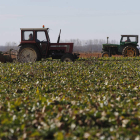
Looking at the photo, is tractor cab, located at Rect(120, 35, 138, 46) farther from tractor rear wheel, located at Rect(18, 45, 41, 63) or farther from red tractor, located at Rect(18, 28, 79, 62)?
tractor rear wheel, located at Rect(18, 45, 41, 63)

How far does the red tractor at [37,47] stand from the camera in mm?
14641

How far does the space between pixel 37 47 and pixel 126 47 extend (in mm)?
10009

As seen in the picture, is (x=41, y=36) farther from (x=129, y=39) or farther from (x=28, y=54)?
(x=129, y=39)

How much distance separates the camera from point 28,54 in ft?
48.9

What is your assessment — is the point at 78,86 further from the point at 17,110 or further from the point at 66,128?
the point at 66,128

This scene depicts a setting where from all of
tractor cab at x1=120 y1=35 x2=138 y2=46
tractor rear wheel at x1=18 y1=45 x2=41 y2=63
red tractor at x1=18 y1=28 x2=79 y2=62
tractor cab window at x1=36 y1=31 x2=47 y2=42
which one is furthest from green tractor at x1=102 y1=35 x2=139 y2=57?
tractor rear wheel at x1=18 y1=45 x2=41 y2=63

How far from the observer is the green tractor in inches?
841

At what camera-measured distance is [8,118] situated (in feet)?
13.9

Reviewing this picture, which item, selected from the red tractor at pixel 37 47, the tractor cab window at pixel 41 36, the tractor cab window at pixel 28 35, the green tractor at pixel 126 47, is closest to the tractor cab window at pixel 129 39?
the green tractor at pixel 126 47

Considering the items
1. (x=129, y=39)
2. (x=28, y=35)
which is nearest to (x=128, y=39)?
(x=129, y=39)

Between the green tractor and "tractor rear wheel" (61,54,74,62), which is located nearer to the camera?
"tractor rear wheel" (61,54,74,62)

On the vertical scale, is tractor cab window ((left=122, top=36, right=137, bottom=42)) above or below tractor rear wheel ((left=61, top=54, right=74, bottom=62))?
above

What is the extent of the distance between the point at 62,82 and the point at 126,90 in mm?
2765

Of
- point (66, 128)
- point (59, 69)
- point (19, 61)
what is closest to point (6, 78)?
point (59, 69)
